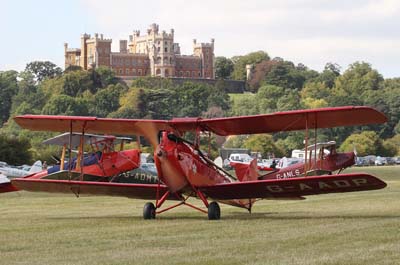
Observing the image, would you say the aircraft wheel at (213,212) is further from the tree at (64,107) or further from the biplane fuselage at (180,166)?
the tree at (64,107)

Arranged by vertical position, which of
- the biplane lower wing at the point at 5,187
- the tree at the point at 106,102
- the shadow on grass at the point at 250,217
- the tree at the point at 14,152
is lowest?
the tree at the point at 14,152

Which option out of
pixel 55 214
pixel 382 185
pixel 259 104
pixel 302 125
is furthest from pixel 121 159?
pixel 259 104

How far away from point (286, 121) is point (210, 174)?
5.43ft

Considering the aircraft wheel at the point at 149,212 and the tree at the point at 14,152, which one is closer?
the aircraft wheel at the point at 149,212

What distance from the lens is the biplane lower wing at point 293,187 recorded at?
56.0ft

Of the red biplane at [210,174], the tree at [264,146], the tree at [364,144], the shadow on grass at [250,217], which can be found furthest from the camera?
the tree at [364,144]

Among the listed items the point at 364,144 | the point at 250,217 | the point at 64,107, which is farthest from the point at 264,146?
the point at 250,217

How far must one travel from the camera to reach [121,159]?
77.8 ft

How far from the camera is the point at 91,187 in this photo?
740 inches

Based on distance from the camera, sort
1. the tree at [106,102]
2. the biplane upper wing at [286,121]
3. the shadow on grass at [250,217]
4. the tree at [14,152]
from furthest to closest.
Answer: the tree at [106,102] → the tree at [14,152] → the shadow on grass at [250,217] → the biplane upper wing at [286,121]

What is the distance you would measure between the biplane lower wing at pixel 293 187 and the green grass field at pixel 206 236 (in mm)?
425

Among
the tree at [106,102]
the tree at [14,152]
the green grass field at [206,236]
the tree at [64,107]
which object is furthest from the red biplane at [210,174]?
the tree at [106,102]

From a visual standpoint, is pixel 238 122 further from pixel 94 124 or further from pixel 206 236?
pixel 206 236

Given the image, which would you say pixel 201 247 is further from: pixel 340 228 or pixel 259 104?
pixel 259 104
